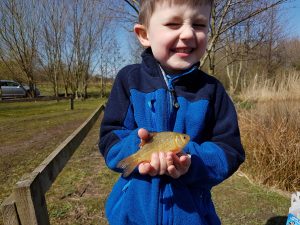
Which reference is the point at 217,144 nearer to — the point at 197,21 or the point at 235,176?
the point at 197,21

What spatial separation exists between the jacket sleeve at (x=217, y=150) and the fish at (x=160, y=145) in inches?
5.0

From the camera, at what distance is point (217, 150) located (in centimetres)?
142

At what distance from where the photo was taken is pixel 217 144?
1456 millimetres

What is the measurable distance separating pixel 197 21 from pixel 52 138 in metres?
8.96

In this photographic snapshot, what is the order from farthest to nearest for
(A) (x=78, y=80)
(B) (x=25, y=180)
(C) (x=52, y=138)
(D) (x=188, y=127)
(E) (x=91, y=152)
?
1. (A) (x=78, y=80)
2. (C) (x=52, y=138)
3. (E) (x=91, y=152)
4. (B) (x=25, y=180)
5. (D) (x=188, y=127)

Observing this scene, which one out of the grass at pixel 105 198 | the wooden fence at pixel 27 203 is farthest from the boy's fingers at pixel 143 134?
the grass at pixel 105 198

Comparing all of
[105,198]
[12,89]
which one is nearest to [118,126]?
[105,198]

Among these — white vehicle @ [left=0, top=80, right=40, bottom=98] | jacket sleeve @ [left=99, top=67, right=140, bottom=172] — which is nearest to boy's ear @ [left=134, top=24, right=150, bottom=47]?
jacket sleeve @ [left=99, top=67, right=140, bottom=172]

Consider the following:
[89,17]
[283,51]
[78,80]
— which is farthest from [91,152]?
[78,80]

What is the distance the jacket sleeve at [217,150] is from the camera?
1.38 m

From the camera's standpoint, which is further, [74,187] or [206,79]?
[74,187]

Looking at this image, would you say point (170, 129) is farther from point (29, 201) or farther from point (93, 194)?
point (93, 194)

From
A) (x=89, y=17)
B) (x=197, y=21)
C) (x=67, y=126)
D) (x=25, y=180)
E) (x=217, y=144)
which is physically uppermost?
(x=89, y=17)

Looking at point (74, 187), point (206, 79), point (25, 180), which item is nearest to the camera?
point (206, 79)
